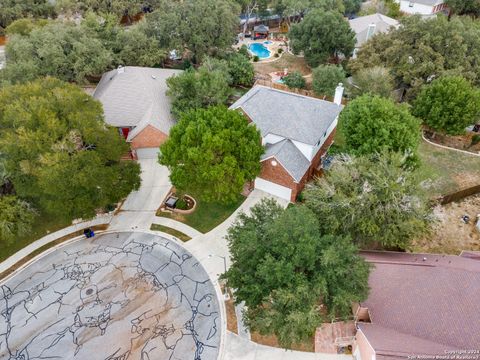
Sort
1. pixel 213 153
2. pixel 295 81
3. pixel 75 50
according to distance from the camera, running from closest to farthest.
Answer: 1. pixel 213 153
2. pixel 75 50
3. pixel 295 81

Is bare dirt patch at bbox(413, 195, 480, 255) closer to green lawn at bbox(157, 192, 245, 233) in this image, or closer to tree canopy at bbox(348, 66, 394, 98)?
tree canopy at bbox(348, 66, 394, 98)

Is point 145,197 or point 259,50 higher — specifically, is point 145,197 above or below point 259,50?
above

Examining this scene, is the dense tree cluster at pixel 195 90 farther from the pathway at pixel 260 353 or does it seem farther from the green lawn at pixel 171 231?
the pathway at pixel 260 353

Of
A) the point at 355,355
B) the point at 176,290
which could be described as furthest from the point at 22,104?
the point at 355,355

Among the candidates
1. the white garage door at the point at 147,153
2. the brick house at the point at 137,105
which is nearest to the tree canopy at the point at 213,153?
the brick house at the point at 137,105

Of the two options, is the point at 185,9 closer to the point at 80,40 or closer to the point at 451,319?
the point at 80,40

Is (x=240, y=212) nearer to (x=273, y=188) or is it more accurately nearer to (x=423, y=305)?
(x=273, y=188)

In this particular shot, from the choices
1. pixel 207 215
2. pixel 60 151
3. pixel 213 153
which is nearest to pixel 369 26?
pixel 213 153
